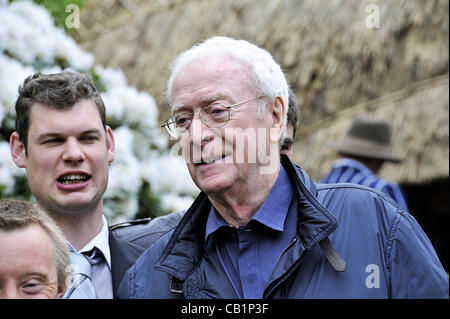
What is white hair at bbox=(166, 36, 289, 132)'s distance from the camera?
7.92ft

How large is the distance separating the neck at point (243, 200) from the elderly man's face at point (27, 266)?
1.83 ft

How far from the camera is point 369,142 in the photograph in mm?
5301

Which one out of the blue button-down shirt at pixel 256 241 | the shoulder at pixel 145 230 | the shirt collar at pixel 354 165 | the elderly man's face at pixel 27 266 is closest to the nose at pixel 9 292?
the elderly man's face at pixel 27 266

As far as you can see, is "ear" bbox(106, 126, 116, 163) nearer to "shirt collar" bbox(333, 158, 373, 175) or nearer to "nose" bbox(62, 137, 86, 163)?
"nose" bbox(62, 137, 86, 163)

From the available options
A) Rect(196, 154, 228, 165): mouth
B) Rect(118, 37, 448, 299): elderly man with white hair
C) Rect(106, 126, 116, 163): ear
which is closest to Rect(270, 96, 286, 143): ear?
Rect(118, 37, 448, 299): elderly man with white hair

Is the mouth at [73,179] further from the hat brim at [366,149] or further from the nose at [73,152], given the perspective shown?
the hat brim at [366,149]

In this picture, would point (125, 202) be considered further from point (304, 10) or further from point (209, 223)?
point (304, 10)

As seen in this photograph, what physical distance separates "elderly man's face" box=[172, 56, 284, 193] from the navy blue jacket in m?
0.20

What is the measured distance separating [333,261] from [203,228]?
542 millimetres

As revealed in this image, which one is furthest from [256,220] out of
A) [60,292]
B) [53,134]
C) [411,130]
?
[411,130]

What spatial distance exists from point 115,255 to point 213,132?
0.82m

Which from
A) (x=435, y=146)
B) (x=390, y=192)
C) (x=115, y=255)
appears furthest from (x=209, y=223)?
(x=435, y=146)

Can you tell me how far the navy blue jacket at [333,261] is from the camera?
6.87ft

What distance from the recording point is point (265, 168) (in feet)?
7.97
